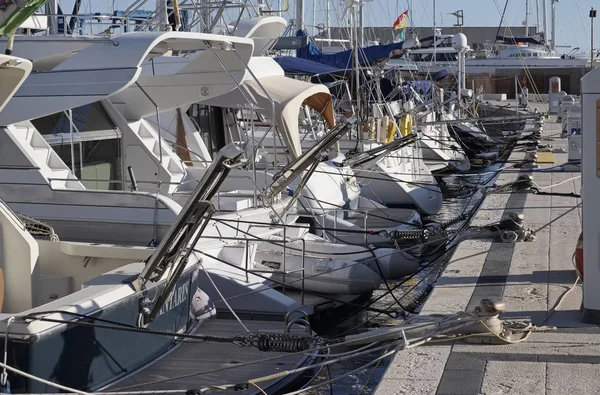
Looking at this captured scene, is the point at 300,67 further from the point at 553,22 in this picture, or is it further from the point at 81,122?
the point at 553,22

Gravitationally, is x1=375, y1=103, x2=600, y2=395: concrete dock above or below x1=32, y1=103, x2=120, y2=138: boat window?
below

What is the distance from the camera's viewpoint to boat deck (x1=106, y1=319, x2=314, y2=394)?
773 centimetres

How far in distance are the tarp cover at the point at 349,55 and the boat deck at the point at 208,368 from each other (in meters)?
15.5

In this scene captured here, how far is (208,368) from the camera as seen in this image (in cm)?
832

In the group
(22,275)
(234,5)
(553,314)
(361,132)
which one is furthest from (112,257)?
(361,132)

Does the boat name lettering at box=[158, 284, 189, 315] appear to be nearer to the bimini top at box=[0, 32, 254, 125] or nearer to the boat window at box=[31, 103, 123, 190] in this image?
the bimini top at box=[0, 32, 254, 125]

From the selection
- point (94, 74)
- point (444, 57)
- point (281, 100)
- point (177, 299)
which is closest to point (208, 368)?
point (177, 299)

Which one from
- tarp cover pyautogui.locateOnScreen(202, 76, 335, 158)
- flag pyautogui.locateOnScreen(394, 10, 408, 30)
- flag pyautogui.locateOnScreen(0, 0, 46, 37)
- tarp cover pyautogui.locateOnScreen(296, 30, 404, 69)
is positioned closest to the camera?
flag pyautogui.locateOnScreen(0, 0, 46, 37)

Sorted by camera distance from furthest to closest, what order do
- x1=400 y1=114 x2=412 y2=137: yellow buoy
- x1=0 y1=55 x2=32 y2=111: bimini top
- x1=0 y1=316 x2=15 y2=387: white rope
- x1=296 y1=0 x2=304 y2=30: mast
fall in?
x1=296 y1=0 x2=304 y2=30: mast → x1=400 y1=114 x2=412 y2=137: yellow buoy → x1=0 y1=55 x2=32 y2=111: bimini top → x1=0 y1=316 x2=15 y2=387: white rope

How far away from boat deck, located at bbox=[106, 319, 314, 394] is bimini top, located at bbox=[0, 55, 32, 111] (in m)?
2.57

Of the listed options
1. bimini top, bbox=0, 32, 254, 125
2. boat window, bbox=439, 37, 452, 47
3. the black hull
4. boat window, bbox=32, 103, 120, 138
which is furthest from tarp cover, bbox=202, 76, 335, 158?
boat window, bbox=439, 37, 452, 47

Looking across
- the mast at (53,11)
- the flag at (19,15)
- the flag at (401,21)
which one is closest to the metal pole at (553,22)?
the flag at (401,21)

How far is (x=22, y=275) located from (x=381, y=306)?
6.04 metres

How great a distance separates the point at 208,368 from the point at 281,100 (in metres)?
6.46
